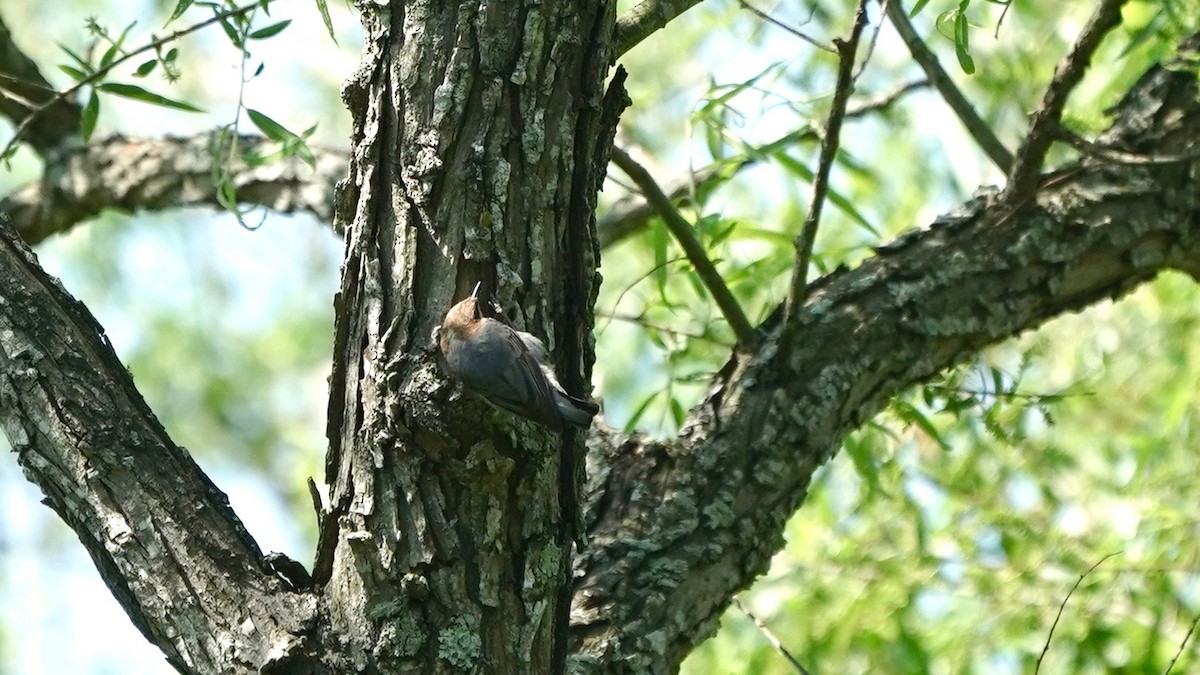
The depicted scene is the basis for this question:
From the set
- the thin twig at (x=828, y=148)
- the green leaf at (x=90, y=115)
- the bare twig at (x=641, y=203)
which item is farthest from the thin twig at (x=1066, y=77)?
the green leaf at (x=90, y=115)

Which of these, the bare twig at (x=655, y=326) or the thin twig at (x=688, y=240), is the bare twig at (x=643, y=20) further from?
the bare twig at (x=655, y=326)

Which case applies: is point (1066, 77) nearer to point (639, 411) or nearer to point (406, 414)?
point (639, 411)

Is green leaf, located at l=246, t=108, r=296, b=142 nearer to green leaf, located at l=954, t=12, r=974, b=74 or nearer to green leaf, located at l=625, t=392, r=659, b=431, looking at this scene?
green leaf, located at l=625, t=392, r=659, b=431

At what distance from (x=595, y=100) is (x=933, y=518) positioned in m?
2.64

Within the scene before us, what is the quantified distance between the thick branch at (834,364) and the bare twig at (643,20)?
631mm

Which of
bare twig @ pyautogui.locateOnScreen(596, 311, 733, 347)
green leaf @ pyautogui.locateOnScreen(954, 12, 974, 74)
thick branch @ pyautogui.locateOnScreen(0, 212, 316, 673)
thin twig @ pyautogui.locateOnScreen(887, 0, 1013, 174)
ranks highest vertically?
thin twig @ pyautogui.locateOnScreen(887, 0, 1013, 174)

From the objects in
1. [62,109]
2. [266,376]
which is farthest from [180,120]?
[62,109]

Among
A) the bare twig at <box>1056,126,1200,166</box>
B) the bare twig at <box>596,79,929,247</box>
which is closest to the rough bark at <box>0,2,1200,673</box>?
the bare twig at <box>1056,126,1200,166</box>

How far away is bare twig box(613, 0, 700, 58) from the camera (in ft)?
6.32

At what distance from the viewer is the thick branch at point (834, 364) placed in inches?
83.5

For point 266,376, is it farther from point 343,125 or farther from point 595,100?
point 595,100

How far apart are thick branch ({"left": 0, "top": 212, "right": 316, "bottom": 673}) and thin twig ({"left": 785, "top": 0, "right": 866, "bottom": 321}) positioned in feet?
3.32

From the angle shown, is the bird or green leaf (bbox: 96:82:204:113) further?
green leaf (bbox: 96:82:204:113)

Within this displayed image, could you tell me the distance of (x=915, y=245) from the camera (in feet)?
8.34
